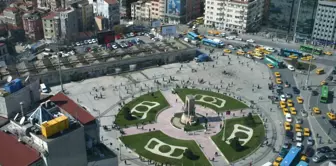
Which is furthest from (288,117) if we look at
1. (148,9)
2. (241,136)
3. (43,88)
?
(148,9)

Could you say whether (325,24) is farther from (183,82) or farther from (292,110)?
(183,82)

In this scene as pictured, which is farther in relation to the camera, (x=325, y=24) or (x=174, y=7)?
(x=174, y=7)

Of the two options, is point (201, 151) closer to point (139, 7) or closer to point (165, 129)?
point (165, 129)

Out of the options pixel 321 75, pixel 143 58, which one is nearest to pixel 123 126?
pixel 143 58

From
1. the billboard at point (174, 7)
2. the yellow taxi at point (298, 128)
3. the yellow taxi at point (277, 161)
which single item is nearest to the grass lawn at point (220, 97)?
the yellow taxi at point (298, 128)

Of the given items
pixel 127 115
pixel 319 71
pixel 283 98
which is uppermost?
pixel 319 71

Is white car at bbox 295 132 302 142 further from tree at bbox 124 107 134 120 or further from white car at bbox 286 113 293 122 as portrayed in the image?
tree at bbox 124 107 134 120

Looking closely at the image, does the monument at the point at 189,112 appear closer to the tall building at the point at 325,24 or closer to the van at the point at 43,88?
the van at the point at 43,88
